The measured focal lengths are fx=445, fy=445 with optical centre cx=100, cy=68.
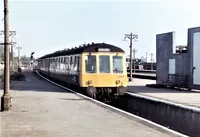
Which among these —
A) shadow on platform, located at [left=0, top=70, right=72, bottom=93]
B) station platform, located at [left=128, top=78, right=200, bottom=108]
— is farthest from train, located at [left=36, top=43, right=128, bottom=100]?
shadow on platform, located at [left=0, top=70, right=72, bottom=93]

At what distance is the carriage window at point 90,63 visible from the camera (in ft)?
77.8

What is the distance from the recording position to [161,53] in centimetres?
3328

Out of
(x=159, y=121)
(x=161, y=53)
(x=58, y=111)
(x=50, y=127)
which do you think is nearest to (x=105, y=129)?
(x=50, y=127)

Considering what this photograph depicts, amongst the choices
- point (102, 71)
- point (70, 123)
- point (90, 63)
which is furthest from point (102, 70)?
point (70, 123)

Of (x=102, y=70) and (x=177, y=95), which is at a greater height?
(x=102, y=70)

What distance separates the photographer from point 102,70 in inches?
936

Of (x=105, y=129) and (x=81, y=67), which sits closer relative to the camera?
(x=105, y=129)

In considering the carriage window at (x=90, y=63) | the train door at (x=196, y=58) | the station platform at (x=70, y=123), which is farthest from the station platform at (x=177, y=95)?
the station platform at (x=70, y=123)

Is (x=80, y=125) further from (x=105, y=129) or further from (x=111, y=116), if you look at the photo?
(x=111, y=116)

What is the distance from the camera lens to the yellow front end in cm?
2362

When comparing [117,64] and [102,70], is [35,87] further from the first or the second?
[117,64]

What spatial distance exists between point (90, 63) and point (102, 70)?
2.43ft

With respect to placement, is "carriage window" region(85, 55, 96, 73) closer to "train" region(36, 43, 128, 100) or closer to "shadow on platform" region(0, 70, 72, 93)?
"train" region(36, 43, 128, 100)

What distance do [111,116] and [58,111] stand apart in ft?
7.26
